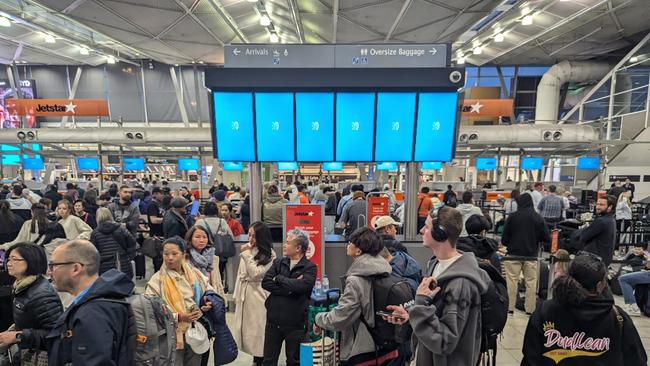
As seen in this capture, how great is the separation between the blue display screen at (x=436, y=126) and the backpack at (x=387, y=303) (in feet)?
9.54

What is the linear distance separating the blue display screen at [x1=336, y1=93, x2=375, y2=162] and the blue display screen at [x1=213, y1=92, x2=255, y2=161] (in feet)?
4.17

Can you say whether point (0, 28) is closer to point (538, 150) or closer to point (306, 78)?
point (306, 78)

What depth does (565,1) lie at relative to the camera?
37.5 feet

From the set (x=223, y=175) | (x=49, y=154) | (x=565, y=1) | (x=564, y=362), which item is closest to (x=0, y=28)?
(x=49, y=154)

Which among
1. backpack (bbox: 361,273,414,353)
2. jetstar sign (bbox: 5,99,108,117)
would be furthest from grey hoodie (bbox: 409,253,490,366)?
jetstar sign (bbox: 5,99,108,117)

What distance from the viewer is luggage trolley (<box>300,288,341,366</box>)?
2611 millimetres

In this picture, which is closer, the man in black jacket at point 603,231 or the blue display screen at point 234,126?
the man in black jacket at point 603,231

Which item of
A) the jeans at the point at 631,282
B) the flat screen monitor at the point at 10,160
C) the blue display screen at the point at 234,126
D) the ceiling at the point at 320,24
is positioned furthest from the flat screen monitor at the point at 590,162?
the flat screen monitor at the point at 10,160

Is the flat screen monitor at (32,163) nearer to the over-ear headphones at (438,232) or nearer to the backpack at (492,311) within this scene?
the over-ear headphones at (438,232)

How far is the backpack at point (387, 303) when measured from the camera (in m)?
2.24

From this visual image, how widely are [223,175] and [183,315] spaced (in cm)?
1716

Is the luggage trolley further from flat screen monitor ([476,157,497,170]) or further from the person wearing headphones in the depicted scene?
flat screen monitor ([476,157,497,170])

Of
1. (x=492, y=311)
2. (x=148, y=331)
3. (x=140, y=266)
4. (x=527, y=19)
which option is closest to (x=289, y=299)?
(x=148, y=331)

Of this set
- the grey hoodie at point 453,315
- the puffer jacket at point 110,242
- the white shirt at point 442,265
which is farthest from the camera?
the puffer jacket at point 110,242
